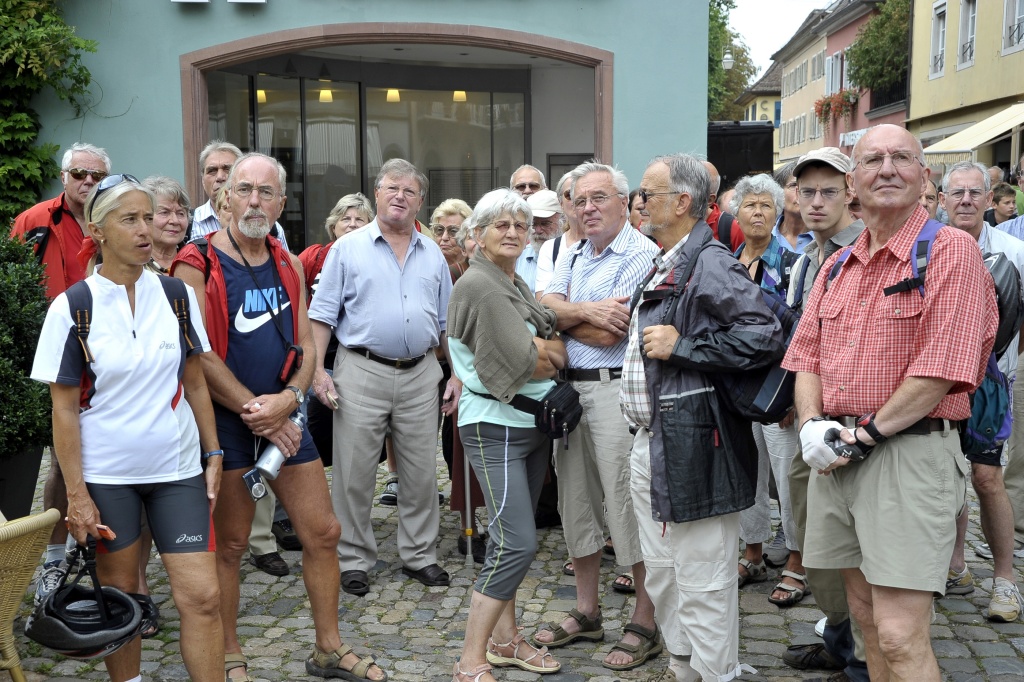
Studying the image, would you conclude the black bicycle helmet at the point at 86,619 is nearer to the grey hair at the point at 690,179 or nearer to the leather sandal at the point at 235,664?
the leather sandal at the point at 235,664

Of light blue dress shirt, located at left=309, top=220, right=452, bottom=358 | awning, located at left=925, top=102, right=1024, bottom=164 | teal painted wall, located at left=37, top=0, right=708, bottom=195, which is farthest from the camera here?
awning, located at left=925, top=102, right=1024, bottom=164

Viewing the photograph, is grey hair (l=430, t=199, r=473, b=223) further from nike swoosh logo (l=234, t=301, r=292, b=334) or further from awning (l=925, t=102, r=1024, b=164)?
awning (l=925, t=102, r=1024, b=164)

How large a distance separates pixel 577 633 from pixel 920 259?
256cm

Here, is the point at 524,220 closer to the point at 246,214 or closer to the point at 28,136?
the point at 246,214

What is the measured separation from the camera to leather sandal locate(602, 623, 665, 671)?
15.0 feet

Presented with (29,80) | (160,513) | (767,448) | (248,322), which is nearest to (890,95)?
(29,80)

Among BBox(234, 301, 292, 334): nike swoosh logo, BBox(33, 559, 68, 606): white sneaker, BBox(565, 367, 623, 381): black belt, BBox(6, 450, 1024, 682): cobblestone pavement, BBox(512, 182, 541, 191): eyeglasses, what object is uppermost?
BBox(512, 182, 541, 191): eyeglasses

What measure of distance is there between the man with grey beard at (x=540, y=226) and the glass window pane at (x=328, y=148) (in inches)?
385

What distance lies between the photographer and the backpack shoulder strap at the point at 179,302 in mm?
3816

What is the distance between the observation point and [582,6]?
12359mm

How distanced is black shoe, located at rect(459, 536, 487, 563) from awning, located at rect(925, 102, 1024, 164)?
52.3ft

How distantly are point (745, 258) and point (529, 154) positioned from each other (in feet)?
37.3

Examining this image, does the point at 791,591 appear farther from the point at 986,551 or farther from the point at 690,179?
the point at 690,179

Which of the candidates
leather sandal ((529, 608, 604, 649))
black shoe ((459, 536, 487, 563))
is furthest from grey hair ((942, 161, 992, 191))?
black shoe ((459, 536, 487, 563))
